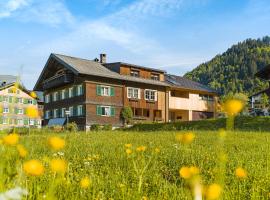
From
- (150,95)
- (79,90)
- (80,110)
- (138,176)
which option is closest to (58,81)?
(79,90)

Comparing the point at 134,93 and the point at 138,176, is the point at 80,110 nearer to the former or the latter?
the point at 134,93

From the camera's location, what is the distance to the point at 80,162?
23.0ft

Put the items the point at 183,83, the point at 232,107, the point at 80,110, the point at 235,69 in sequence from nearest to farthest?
the point at 232,107
the point at 80,110
the point at 183,83
the point at 235,69

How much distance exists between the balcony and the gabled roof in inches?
59.1

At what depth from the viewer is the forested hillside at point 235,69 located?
11512 centimetres

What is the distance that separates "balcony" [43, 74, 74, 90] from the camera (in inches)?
1689

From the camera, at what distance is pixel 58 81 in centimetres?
4450

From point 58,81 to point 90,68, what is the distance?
15.0 feet

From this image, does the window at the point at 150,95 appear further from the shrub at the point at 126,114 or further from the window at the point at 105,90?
the window at the point at 105,90

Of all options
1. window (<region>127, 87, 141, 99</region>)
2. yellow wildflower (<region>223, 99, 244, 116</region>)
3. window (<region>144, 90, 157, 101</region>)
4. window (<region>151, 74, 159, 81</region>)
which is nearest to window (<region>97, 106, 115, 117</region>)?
window (<region>127, 87, 141, 99</region>)

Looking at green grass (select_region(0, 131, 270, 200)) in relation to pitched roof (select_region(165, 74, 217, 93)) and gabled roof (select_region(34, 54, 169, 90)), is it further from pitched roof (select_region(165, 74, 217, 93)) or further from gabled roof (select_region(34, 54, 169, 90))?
pitched roof (select_region(165, 74, 217, 93))

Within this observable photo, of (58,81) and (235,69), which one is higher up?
(235,69)

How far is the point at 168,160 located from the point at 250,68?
119790 mm

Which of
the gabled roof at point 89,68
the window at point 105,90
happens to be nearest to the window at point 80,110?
the window at point 105,90
